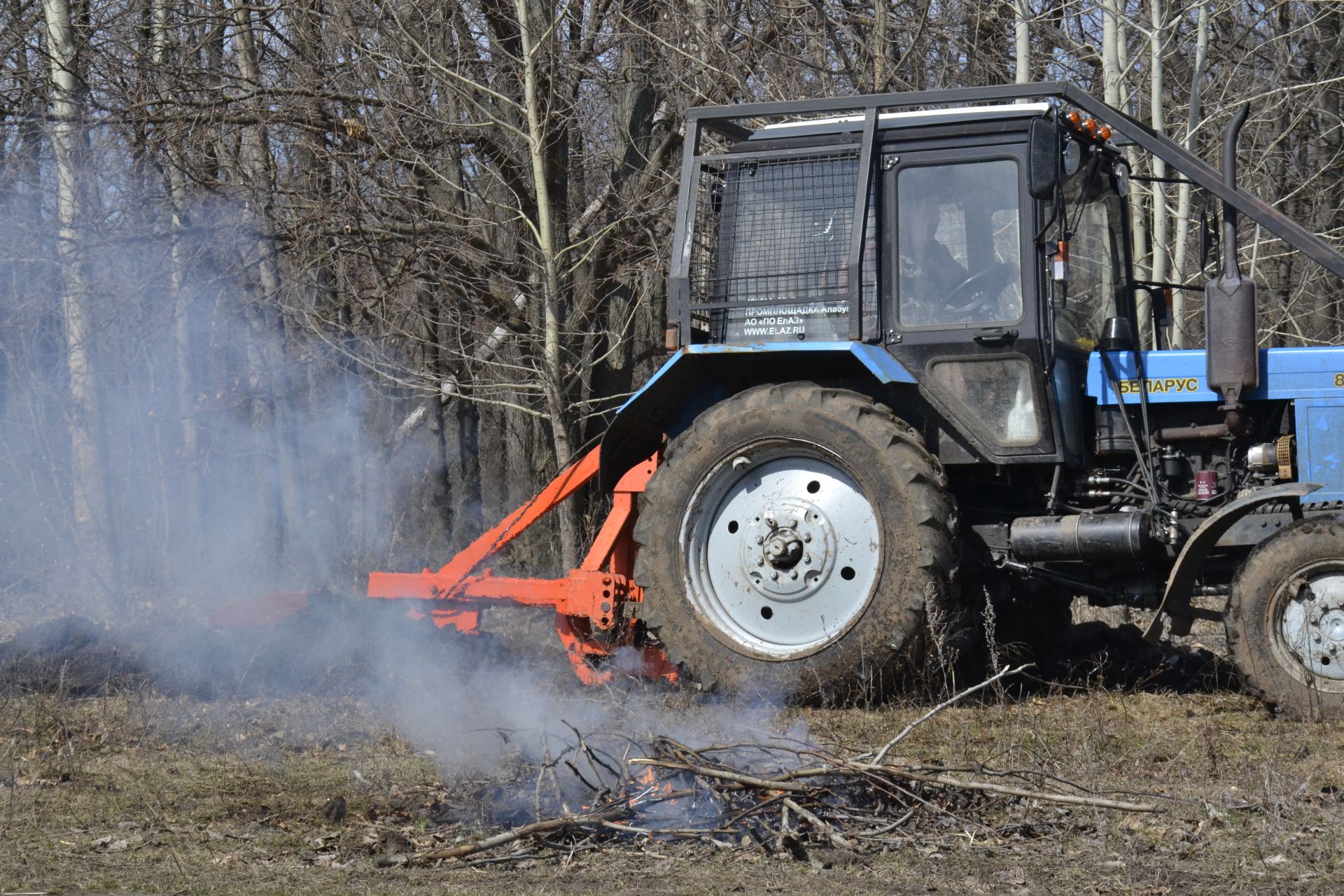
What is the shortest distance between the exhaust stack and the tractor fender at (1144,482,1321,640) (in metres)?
0.44

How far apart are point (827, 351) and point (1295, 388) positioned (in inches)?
84.5

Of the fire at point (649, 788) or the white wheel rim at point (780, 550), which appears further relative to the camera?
the white wheel rim at point (780, 550)

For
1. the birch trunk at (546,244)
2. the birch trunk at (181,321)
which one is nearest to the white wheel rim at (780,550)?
the birch trunk at (546,244)

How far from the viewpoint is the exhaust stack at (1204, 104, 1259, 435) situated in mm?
6602

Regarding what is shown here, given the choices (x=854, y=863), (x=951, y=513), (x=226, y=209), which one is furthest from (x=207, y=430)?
(x=854, y=863)

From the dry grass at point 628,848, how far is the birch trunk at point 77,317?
17.7 feet

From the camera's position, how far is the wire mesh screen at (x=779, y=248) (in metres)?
7.37

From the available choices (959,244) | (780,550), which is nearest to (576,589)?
(780,550)

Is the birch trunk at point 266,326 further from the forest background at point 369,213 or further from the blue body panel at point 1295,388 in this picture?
the blue body panel at point 1295,388

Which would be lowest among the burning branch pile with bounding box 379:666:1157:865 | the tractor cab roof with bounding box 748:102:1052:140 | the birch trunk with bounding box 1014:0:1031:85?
the burning branch pile with bounding box 379:666:1157:865

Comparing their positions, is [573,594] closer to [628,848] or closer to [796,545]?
[796,545]

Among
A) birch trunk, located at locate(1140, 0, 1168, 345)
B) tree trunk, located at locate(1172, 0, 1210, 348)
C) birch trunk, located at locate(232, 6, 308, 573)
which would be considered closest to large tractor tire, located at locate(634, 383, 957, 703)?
birch trunk, located at locate(1140, 0, 1168, 345)

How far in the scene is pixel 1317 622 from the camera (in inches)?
253

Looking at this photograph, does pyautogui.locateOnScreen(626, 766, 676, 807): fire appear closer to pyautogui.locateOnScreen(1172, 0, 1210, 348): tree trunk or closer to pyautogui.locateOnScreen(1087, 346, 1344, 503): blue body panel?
pyautogui.locateOnScreen(1087, 346, 1344, 503): blue body panel
